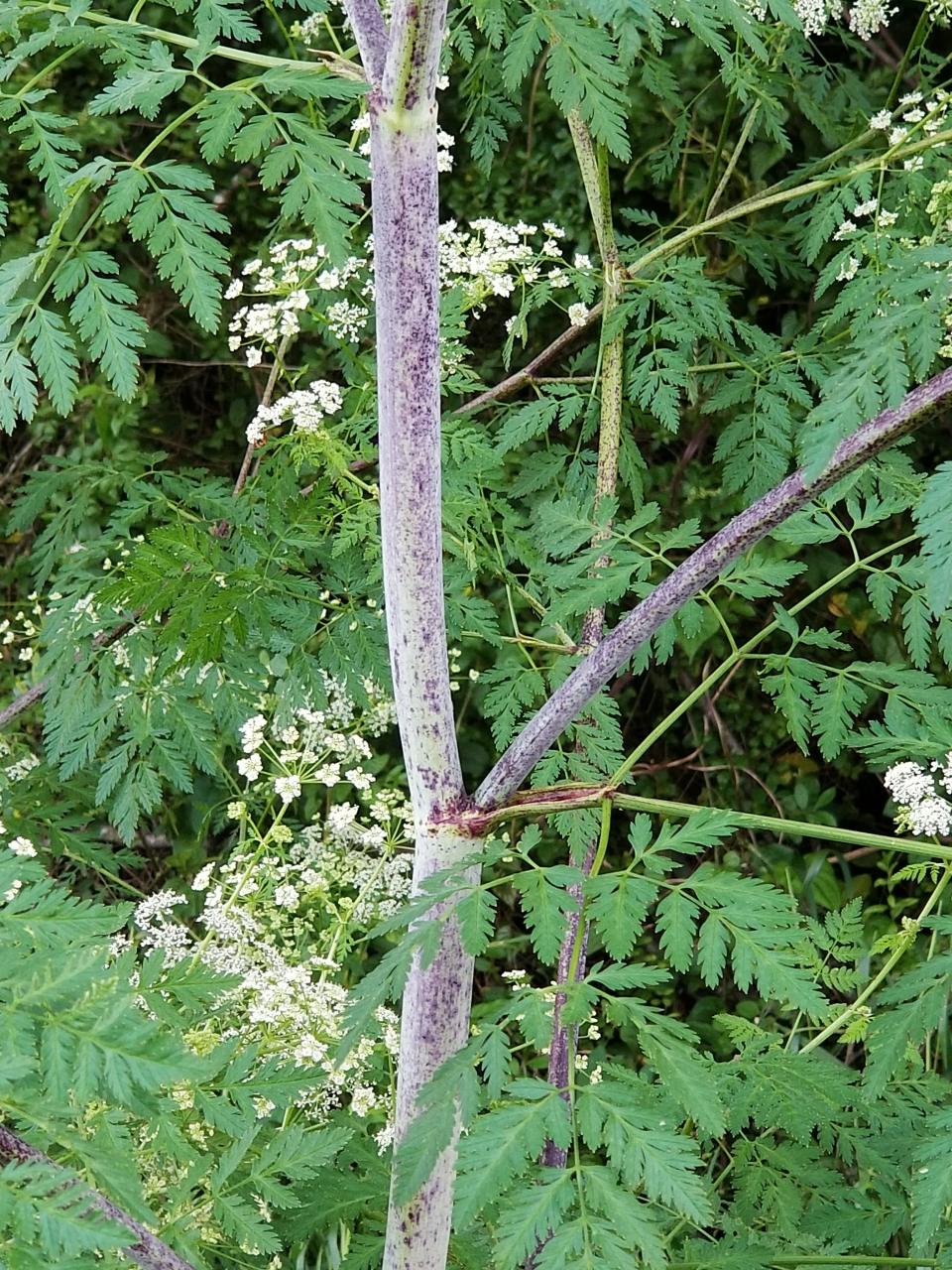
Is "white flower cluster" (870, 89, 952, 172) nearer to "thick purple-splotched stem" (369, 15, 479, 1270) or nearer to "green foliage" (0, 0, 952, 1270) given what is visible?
"green foliage" (0, 0, 952, 1270)

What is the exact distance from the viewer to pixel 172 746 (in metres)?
2.07

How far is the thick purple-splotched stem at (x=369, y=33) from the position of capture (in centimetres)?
104

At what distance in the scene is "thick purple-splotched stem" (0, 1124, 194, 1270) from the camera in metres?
0.92

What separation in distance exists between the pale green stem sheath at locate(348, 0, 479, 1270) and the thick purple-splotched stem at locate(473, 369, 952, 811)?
0.06 metres

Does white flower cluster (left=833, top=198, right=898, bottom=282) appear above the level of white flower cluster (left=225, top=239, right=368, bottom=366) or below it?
below

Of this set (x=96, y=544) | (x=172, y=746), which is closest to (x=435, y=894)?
(x=172, y=746)

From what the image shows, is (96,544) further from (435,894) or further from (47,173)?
(435,894)

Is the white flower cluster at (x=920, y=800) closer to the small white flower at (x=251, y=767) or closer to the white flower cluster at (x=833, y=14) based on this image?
the small white flower at (x=251, y=767)

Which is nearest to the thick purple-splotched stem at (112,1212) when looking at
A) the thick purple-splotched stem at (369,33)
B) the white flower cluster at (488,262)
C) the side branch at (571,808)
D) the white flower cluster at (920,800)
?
the side branch at (571,808)

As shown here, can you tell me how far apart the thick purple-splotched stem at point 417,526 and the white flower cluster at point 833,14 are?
4.02 feet

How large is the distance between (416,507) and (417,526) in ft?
0.05

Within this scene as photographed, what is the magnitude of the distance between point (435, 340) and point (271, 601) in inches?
30.6

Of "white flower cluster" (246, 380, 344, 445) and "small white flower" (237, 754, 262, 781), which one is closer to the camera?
"white flower cluster" (246, 380, 344, 445)

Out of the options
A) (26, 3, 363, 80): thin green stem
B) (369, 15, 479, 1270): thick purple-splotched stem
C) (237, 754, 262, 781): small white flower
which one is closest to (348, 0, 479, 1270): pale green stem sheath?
(369, 15, 479, 1270): thick purple-splotched stem
